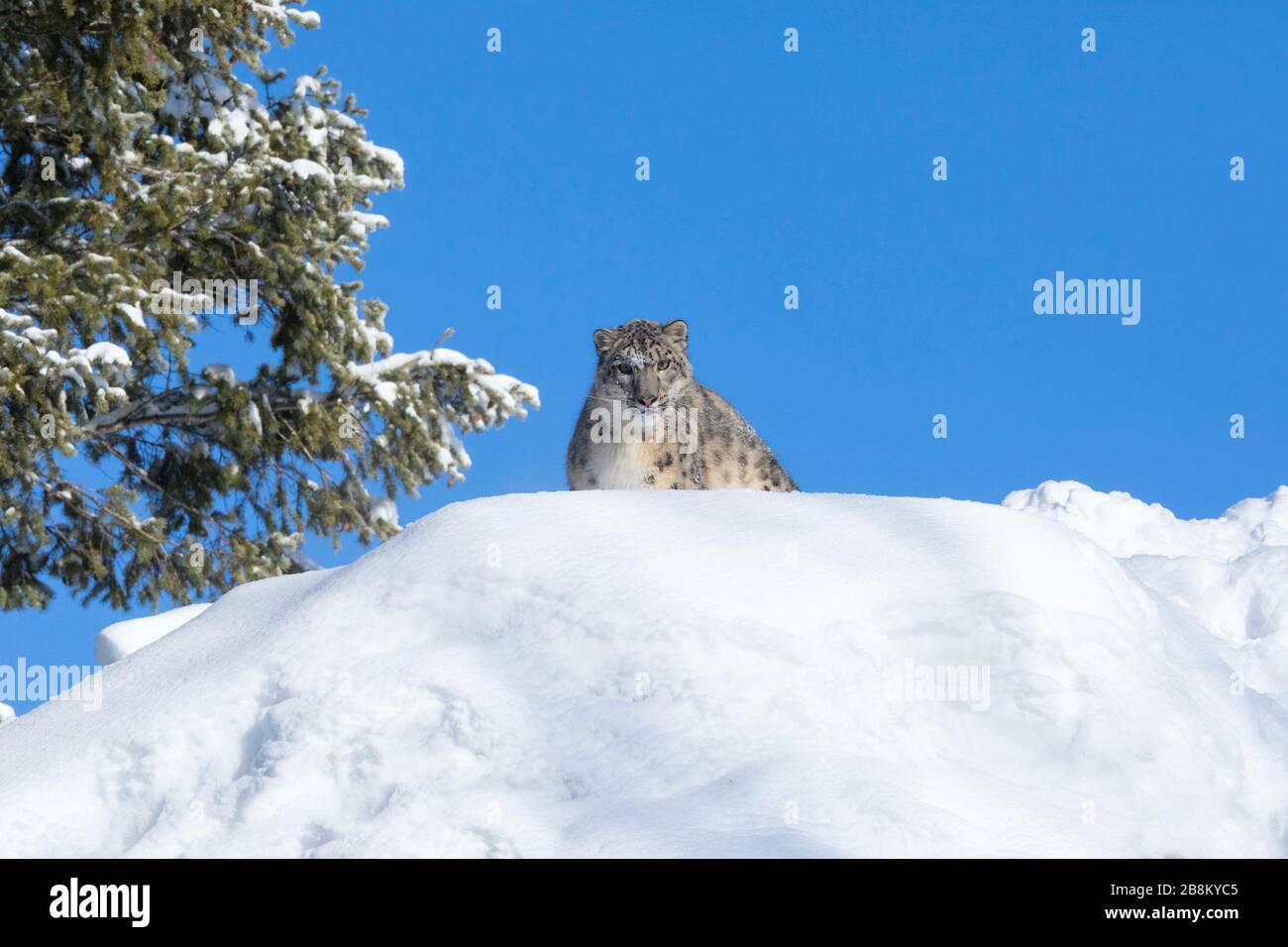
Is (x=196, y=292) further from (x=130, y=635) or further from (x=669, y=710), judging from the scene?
(x=669, y=710)

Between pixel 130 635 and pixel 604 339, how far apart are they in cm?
384

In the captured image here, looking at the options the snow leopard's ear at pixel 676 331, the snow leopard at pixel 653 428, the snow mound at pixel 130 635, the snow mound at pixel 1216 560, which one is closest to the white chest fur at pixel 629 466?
the snow leopard at pixel 653 428

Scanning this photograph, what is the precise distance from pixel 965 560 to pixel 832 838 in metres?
2.17

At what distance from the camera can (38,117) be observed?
45.6 ft

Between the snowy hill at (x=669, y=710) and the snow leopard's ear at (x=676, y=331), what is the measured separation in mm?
3187

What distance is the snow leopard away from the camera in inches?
361

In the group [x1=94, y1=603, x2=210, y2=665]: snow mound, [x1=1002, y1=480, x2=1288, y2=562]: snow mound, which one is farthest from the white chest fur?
[x1=1002, y1=480, x2=1288, y2=562]: snow mound

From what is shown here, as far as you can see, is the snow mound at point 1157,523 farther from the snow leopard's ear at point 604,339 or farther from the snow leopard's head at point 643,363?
the snow leopard's ear at point 604,339

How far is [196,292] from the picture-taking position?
13859 millimetres

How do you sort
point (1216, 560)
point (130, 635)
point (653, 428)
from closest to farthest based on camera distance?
point (130, 635) → point (653, 428) → point (1216, 560)

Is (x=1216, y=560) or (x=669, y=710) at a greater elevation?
(x=1216, y=560)

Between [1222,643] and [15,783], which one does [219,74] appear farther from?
[1222,643]

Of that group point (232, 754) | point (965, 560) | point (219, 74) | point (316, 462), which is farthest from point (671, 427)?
point (219, 74)

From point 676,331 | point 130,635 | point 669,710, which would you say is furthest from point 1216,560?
point 130,635
